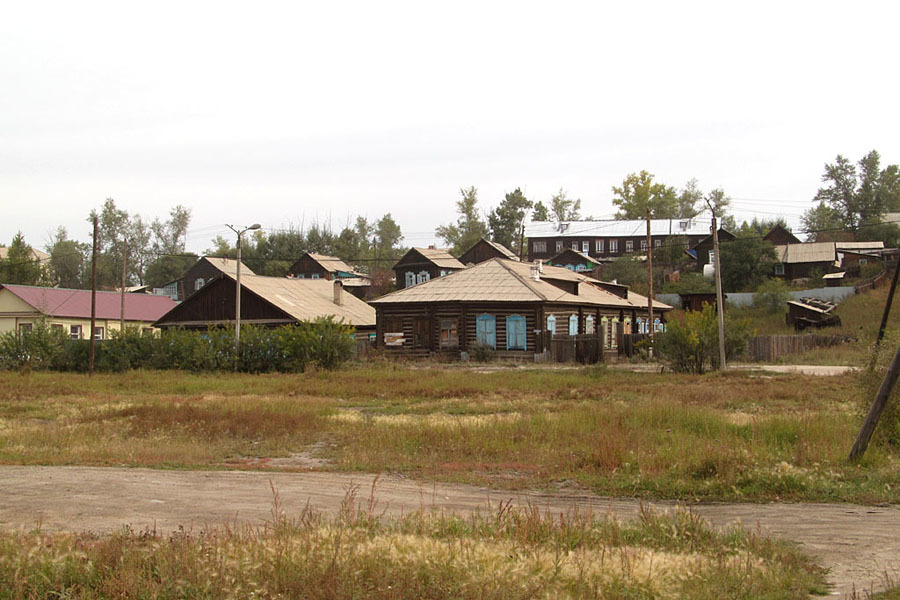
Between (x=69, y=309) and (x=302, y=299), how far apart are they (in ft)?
62.3

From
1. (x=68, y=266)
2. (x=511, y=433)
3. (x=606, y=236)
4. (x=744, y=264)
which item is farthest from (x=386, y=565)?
(x=68, y=266)

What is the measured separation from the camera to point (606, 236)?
9431cm

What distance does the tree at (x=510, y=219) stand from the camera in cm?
11212

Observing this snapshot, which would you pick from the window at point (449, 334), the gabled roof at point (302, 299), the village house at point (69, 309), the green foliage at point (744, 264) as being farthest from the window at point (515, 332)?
the green foliage at point (744, 264)

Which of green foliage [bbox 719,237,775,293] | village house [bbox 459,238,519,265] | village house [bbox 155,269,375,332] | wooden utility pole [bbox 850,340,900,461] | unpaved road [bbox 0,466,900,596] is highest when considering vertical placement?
village house [bbox 459,238,519,265]

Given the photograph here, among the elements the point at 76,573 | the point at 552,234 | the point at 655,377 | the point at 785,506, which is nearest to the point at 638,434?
the point at 785,506

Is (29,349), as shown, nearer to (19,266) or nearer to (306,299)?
(306,299)

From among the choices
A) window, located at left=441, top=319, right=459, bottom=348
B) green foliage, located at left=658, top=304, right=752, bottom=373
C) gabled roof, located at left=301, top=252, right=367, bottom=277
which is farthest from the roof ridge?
→ gabled roof, located at left=301, top=252, right=367, bottom=277

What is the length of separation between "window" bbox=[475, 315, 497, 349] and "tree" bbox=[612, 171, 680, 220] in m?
66.3

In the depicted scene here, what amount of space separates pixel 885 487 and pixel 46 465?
13.1m

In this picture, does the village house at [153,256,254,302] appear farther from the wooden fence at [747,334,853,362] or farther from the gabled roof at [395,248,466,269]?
the wooden fence at [747,334,853,362]

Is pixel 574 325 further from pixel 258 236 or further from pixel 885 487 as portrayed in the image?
pixel 258 236

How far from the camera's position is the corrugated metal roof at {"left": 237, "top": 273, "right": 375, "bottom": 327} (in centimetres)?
4747

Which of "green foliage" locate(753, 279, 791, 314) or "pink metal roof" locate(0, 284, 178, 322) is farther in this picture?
"green foliage" locate(753, 279, 791, 314)
